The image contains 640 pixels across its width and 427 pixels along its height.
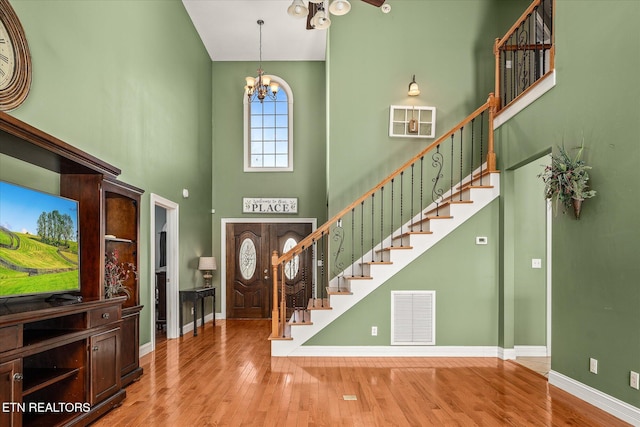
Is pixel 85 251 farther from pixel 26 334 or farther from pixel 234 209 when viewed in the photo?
pixel 234 209

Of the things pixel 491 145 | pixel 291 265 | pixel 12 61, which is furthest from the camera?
pixel 291 265

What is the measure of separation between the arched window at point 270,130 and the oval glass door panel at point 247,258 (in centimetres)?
169

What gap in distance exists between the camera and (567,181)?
3848 millimetres

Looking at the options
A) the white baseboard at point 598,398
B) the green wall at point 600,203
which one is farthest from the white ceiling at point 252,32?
the white baseboard at point 598,398

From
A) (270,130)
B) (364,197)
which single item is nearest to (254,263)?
(270,130)

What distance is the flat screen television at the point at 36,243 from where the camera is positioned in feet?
9.15

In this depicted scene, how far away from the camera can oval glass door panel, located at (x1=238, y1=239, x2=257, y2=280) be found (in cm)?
890

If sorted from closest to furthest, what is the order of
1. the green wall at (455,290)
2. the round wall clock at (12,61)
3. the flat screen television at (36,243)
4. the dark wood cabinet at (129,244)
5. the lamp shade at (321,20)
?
the flat screen television at (36,243) < the round wall clock at (12,61) < the lamp shade at (321,20) < the dark wood cabinet at (129,244) < the green wall at (455,290)

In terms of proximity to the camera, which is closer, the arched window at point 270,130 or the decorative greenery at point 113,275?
the decorative greenery at point 113,275

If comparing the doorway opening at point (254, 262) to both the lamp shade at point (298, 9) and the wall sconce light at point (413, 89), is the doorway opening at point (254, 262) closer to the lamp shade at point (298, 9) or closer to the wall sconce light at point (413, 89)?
the wall sconce light at point (413, 89)

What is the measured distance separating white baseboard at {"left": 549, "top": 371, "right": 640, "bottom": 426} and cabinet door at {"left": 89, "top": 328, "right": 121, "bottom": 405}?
4146 mm

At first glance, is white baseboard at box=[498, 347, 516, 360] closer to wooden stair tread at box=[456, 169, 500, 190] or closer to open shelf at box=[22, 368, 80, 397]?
wooden stair tread at box=[456, 169, 500, 190]

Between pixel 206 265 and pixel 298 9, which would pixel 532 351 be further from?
pixel 206 265

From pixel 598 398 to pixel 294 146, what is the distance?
686cm
